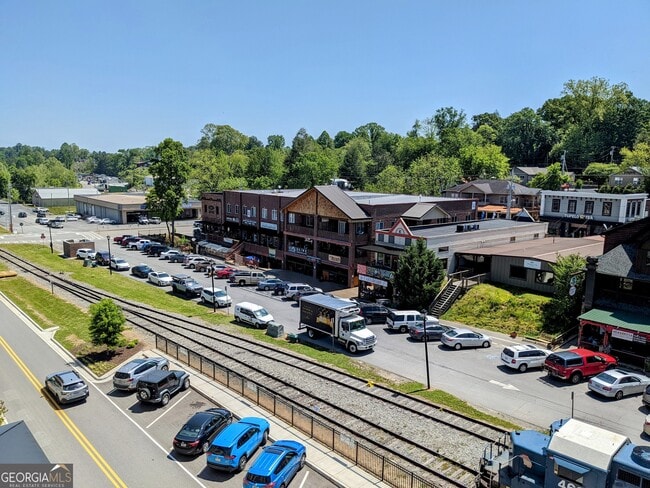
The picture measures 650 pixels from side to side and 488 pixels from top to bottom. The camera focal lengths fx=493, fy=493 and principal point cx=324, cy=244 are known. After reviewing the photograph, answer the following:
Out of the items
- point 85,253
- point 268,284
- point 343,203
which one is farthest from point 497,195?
point 85,253

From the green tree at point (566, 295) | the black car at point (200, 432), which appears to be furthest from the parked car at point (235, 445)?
the green tree at point (566, 295)

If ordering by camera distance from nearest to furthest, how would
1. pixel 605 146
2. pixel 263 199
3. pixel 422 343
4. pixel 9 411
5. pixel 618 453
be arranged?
1. pixel 618 453
2. pixel 9 411
3. pixel 422 343
4. pixel 263 199
5. pixel 605 146

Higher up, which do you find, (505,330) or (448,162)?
(448,162)

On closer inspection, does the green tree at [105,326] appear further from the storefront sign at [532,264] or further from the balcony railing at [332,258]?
the storefront sign at [532,264]

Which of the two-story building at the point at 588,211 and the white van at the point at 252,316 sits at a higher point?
the two-story building at the point at 588,211

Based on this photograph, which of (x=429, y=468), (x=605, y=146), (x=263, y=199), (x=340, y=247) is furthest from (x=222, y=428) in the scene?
(x=605, y=146)

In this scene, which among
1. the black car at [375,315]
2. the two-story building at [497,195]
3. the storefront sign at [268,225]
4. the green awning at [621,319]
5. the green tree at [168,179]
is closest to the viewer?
the green awning at [621,319]

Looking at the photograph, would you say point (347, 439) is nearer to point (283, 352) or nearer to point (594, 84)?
point (283, 352)

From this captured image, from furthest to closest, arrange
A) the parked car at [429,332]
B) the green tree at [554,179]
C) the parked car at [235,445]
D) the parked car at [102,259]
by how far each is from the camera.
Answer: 1. the green tree at [554,179]
2. the parked car at [102,259]
3. the parked car at [429,332]
4. the parked car at [235,445]
